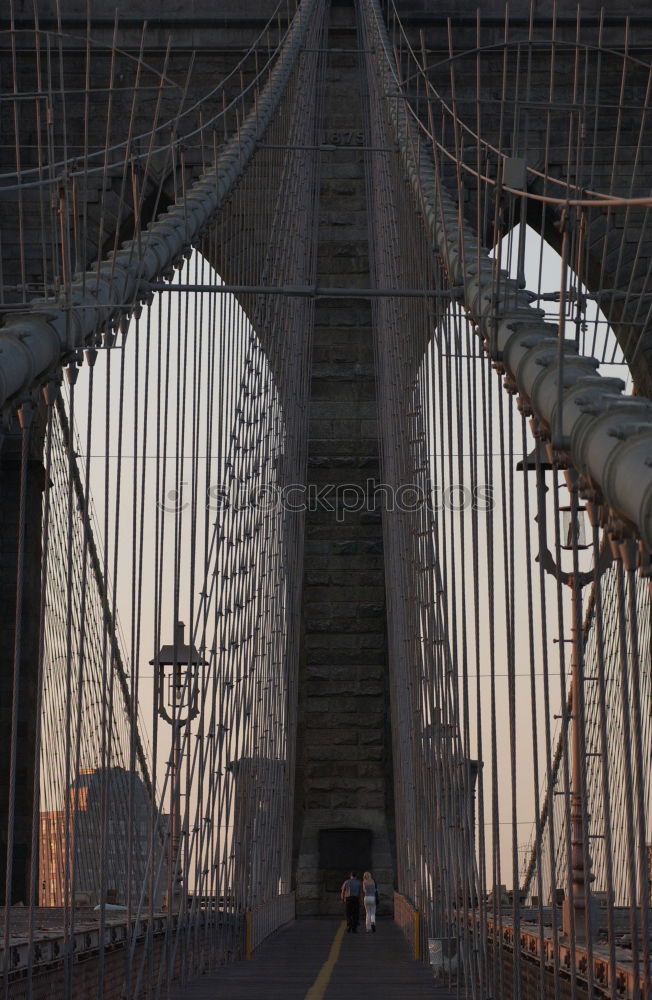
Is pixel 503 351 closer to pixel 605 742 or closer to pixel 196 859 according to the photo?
pixel 605 742

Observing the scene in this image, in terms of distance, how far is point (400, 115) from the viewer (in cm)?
1263

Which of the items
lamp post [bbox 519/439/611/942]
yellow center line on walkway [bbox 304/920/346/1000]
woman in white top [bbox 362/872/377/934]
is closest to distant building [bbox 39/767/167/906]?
yellow center line on walkway [bbox 304/920/346/1000]

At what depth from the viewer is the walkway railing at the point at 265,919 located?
10062mm

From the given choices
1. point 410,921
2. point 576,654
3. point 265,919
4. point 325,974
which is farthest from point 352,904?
point 576,654

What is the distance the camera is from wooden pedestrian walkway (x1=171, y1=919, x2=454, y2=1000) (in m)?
7.21

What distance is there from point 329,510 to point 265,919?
6279mm

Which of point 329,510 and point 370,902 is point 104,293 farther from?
point 329,510

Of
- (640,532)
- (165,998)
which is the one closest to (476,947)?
(165,998)

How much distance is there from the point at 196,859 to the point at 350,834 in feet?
30.5

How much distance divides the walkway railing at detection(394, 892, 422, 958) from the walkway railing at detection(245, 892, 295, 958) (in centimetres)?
96

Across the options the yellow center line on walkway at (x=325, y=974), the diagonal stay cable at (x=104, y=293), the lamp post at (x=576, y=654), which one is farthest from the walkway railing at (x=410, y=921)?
the diagonal stay cable at (x=104, y=293)

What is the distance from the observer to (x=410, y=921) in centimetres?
1149

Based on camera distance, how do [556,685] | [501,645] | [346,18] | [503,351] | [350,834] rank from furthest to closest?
[556,685], [501,645], [346,18], [350,834], [503,351]

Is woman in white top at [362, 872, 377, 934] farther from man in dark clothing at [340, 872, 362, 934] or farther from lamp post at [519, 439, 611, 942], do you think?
lamp post at [519, 439, 611, 942]
